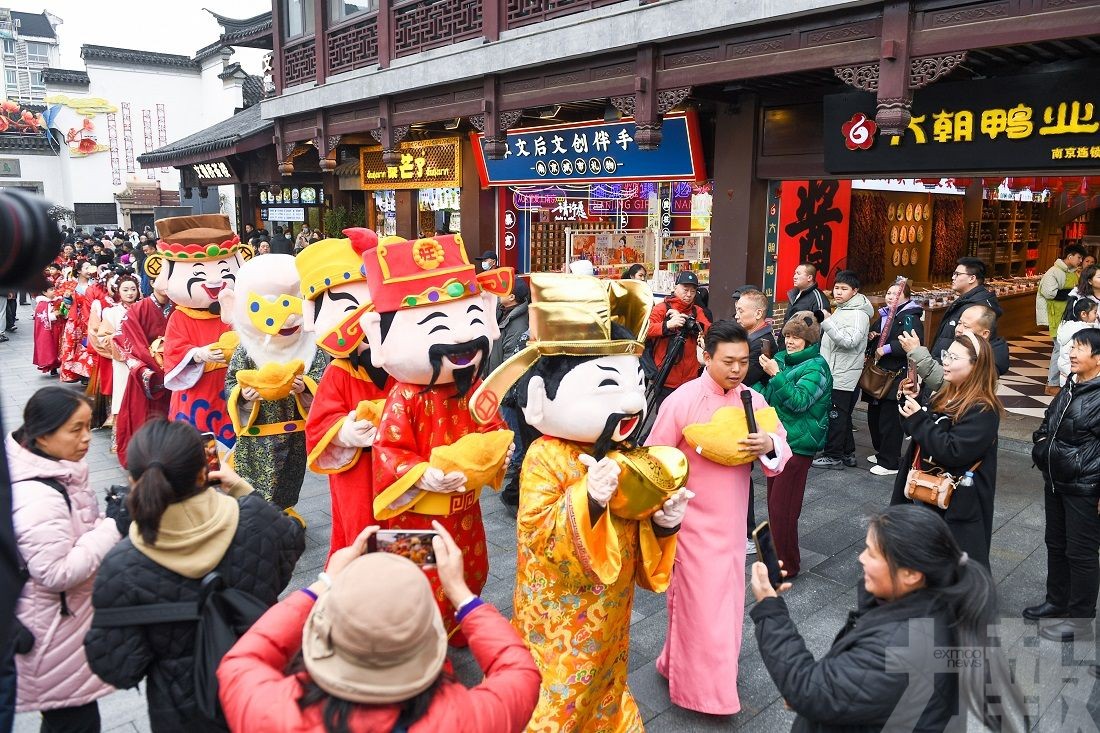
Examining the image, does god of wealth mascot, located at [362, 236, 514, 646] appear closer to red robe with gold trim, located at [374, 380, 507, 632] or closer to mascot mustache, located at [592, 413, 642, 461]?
red robe with gold trim, located at [374, 380, 507, 632]

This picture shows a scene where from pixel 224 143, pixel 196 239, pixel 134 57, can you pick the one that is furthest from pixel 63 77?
pixel 196 239

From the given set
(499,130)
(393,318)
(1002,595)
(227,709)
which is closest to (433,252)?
(393,318)

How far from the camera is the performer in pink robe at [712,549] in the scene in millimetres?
3445

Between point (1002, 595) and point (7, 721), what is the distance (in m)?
5.10

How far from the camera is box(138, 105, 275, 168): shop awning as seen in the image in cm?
1327

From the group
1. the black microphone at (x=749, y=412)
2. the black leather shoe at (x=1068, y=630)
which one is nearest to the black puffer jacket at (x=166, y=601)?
the black microphone at (x=749, y=412)

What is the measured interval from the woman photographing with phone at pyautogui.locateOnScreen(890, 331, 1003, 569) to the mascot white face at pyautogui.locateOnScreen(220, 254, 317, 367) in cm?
376

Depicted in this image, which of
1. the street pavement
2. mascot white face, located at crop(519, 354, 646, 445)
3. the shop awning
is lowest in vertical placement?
the street pavement

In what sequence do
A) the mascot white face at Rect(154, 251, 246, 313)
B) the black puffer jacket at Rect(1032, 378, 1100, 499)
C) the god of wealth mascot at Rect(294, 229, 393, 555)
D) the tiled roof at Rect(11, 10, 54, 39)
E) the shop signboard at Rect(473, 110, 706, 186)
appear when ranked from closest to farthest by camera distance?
1. the god of wealth mascot at Rect(294, 229, 393, 555)
2. the black puffer jacket at Rect(1032, 378, 1100, 499)
3. the mascot white face at Rect(154, 251, 246, 313)
4. the shop signboard at Rect(473, 110, 706, 186)
5. the tiled roof at Rect(11, 10, 54, 39)

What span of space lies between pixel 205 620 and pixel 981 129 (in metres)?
6.53

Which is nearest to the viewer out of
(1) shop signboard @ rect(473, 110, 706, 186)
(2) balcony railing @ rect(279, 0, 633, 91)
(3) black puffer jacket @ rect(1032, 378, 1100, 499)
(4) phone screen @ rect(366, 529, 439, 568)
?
(4) phone screen @ rect(366, 529, 439, 568)

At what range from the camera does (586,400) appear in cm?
290

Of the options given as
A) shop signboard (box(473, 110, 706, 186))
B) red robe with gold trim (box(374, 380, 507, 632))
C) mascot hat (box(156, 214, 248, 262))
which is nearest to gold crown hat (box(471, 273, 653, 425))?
red robe with gold trim (box(374, 380, 507, 632))

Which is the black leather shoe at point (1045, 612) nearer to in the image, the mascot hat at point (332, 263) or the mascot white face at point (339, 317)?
the mascot white face at point (339, 317)
